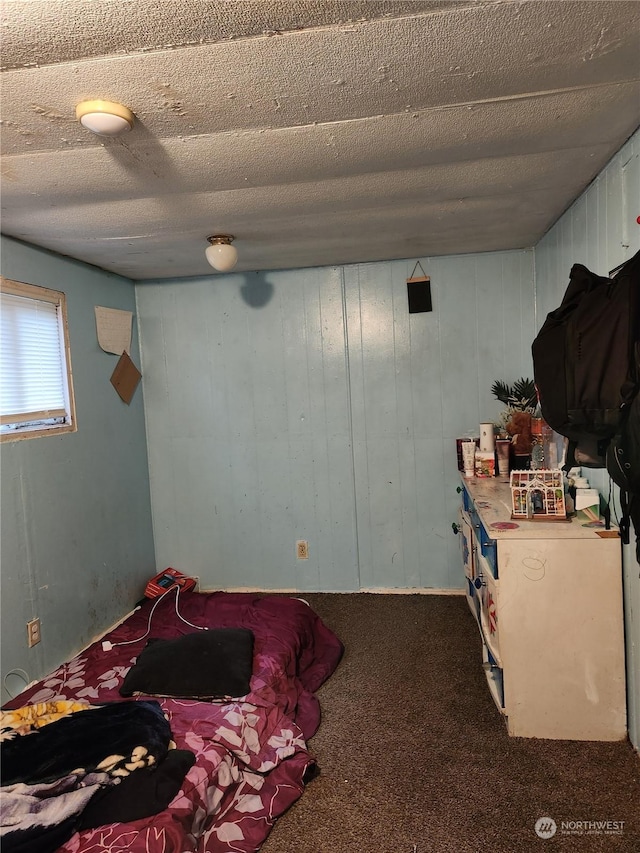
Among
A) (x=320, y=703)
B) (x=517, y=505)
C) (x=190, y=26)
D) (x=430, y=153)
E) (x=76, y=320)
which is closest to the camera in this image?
(x=190, y=26)

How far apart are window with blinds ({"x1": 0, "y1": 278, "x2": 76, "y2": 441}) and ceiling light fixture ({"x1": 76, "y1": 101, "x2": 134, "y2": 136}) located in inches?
51.8

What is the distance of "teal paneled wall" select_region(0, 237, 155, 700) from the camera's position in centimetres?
245

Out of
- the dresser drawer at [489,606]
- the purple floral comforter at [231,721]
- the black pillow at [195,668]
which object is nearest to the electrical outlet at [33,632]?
the purple floral comforter at [231,721]

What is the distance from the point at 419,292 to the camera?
3314 millimetres

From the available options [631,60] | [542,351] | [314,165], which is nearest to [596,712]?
[542,351]

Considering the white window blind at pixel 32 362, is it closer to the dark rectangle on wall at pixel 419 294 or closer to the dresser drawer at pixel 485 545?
the dark rectangle on wall at pixel 419 294

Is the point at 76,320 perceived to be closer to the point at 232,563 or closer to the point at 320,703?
the point at 232,563

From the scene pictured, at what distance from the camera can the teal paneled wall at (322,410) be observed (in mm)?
3336

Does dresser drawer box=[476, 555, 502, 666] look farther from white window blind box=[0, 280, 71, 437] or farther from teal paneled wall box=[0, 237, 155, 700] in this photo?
white window blind box=[0, 280, 71, 437]

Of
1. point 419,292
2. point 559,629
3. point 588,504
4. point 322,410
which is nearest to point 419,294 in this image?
point 419,292

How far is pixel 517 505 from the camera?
2162 mm

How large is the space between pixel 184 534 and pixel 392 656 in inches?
66.3

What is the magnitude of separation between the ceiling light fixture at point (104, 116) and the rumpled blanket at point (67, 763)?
1895mm

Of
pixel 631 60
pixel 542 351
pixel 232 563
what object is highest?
pixel 631 60
